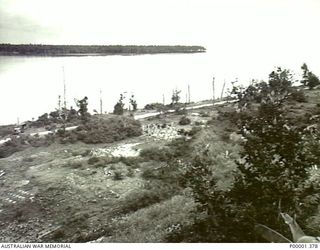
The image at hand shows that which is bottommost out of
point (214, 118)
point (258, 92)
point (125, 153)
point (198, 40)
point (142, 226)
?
point (142, 226)

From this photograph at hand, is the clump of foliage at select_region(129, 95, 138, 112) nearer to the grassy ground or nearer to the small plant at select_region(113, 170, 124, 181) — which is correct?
the grassy ground

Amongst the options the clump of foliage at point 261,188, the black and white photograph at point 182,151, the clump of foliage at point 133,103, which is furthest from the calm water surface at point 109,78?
the clump of foliage at point 261,188

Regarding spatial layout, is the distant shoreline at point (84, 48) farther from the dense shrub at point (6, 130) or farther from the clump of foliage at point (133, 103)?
the dense shrub at point (6, 130)

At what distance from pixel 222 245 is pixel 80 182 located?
4.38 feet

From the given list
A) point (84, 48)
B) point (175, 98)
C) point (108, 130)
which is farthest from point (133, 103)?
point (108, 130)

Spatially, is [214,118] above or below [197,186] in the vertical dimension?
above

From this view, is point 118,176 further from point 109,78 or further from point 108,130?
point 109,78

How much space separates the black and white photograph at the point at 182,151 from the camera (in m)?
2.28

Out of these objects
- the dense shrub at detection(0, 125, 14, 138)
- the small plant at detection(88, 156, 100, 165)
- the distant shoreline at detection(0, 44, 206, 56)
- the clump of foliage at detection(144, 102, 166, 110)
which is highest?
the distant shoreline at detection(0, 44, 206, 56)

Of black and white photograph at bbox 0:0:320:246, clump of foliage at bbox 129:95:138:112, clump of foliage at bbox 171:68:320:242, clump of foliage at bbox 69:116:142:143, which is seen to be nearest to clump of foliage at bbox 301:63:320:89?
black and white photograph at bbox 0:0:320:246

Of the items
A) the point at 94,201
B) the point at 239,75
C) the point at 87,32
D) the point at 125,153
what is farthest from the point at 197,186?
the point at 239,75

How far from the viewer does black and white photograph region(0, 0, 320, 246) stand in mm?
2283

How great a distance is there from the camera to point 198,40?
350 cm

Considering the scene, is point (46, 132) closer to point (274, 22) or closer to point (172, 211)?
point (172, 211)
